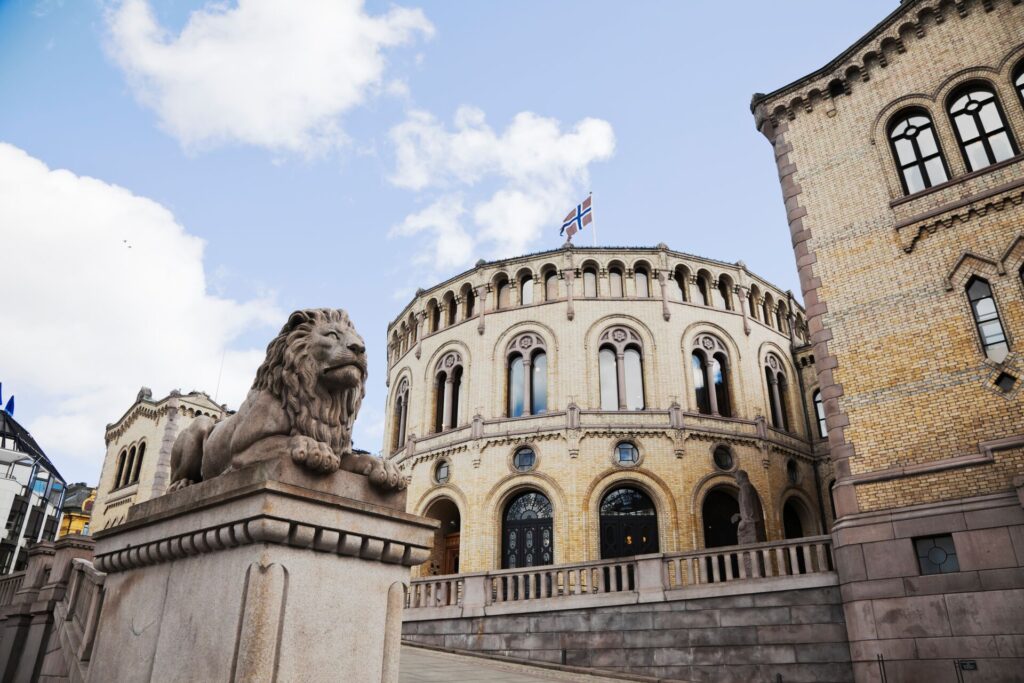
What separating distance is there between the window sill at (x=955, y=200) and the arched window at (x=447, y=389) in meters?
18.8

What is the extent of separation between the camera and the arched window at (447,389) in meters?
29.7

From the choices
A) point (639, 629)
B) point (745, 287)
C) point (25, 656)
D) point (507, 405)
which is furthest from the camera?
point (745, 287)

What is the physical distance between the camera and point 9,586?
38.3ft

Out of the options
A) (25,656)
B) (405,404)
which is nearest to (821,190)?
(25,656)

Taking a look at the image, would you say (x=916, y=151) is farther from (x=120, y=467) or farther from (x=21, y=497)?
(x=21, y=497)

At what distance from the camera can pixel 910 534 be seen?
12.2 metres

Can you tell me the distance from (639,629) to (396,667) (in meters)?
12.5

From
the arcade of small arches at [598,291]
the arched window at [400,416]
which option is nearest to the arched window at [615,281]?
the arcade of small arches at [598,291]

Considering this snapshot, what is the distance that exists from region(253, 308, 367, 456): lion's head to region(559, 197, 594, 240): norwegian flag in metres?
27.1

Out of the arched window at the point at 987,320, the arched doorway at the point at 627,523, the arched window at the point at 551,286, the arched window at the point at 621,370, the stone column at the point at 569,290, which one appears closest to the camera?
the arched window at the point at 987,320

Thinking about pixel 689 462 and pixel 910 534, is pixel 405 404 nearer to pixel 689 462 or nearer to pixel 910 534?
pixel 689 462

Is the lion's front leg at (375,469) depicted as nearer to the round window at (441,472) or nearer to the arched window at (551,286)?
the round window at (441,472)

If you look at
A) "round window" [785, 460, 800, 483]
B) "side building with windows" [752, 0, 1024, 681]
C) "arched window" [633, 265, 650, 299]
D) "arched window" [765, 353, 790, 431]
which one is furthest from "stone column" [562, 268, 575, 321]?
"side building with windows" [752, 0, 1024, 681]

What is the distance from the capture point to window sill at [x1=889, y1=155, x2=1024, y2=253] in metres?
13.5
